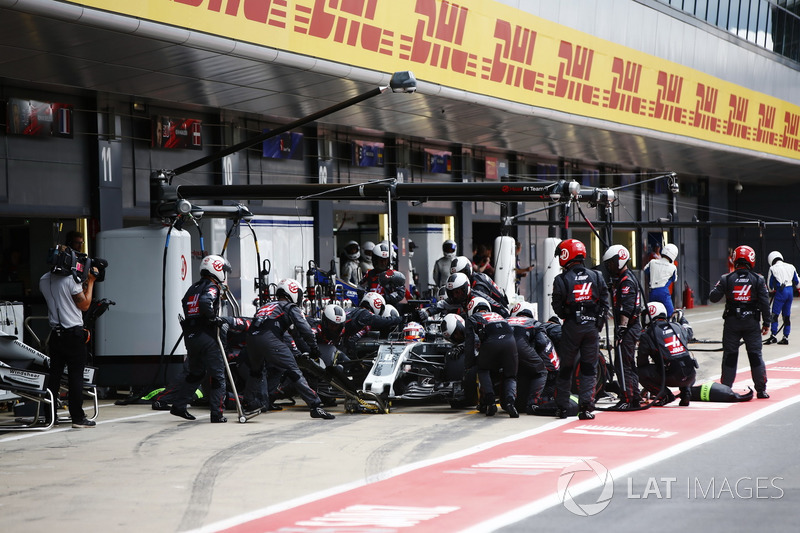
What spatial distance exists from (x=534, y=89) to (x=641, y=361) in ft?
35.1

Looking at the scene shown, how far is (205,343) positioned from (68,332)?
152cm

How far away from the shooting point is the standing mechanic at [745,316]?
42.9 ft

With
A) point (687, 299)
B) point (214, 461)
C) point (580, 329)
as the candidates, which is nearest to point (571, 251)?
point (580, 329)

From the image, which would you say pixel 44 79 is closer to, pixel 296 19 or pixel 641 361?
pixel 296 19

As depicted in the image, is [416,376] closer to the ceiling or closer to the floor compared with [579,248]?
closer to the floor

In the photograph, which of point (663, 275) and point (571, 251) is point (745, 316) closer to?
point (571, 251)

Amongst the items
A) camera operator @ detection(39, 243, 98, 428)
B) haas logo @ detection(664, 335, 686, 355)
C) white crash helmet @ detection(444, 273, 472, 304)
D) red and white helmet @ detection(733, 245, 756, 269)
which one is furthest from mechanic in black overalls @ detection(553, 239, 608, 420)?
camera operator @ detection(39, 243, 98, 428)

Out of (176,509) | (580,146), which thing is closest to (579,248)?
(176,509)

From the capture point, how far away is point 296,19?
15.7m

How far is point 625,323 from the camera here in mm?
12578

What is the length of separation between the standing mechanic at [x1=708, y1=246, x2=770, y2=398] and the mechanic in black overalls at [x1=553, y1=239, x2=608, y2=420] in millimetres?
2144

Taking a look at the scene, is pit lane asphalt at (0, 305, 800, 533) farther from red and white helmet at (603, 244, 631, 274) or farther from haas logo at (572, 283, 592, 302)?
red and white helmet at (603, 244, 631, 274)

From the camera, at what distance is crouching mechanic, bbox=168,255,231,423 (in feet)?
39.4

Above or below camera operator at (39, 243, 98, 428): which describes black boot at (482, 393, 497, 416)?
below
